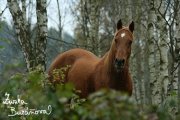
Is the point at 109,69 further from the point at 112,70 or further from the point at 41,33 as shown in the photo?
the point at 41,33

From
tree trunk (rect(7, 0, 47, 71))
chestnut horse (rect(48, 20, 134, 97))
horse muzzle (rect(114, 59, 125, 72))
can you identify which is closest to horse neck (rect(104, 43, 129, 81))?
chestnut horse (rect(48, 20, 134, 97))

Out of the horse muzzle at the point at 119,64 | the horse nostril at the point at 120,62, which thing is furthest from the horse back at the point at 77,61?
the horse nostril at the point at 120,62

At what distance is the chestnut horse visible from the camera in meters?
9.18

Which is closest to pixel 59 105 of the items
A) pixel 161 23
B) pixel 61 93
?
pixel 61 93

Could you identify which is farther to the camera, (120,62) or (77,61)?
(77,61)

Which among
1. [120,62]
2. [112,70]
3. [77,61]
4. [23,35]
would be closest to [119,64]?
[120,62]

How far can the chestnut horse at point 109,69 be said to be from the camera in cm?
918

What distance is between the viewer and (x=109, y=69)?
9648 mm

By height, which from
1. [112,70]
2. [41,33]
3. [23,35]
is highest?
[41,33]

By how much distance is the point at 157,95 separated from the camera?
508 inches

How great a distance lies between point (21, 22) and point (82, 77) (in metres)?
1.70

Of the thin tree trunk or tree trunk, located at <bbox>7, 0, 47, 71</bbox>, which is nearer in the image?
tree trunk, located at <bbox>7, 0, 47, 71</bbox>

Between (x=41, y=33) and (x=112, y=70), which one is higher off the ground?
(x=41, y=33)

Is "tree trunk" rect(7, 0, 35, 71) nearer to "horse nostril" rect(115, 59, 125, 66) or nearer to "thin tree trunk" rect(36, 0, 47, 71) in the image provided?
"thin tree trunk" rect(36, 0, 47, 71)
